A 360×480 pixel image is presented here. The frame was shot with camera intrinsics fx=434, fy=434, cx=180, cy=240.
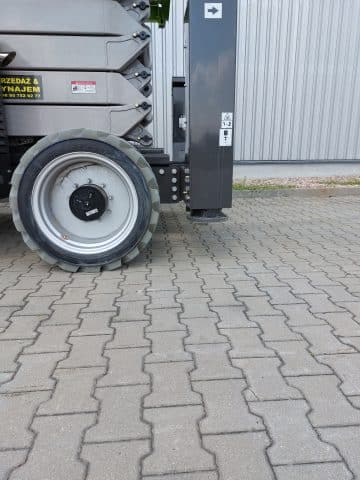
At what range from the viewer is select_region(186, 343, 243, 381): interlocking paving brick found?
216 centimetres

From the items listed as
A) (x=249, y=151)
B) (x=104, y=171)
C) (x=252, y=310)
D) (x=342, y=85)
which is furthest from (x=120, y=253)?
(x=342, y=85)

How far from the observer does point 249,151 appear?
8.60 m

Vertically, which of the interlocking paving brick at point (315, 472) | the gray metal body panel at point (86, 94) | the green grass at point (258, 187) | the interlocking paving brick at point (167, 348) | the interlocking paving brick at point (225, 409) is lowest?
A: the green grass at point (258, 187)

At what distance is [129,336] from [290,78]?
23.4 feet

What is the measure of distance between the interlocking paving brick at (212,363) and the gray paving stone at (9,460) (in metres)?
0.84

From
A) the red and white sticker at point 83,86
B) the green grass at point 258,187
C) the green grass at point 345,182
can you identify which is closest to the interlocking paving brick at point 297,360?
the red and white sticker at point 83,86

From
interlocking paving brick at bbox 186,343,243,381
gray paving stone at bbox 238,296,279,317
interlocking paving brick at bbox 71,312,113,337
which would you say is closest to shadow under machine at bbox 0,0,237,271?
interlocking paving brick at bbox 71,312,113,337

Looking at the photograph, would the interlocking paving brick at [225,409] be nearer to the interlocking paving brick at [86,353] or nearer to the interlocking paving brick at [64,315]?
the interlocking paving brick at [86,353]

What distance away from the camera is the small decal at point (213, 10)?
3.41 m

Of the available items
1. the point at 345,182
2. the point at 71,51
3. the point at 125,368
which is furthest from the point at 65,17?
the point at 345,182

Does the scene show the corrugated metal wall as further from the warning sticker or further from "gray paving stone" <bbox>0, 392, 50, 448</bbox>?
"gray paving stone" <bbox>0, 392, 50, 448</bbox>

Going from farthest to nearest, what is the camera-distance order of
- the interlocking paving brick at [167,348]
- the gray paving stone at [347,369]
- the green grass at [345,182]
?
the green grass at [345,182] < the interlocking paving brick at [167,348] < the gray paving stone at [347,369]

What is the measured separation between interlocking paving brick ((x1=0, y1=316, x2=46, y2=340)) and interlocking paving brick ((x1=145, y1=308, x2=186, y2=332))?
70 centimetres

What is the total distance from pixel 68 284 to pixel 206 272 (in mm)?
1155
